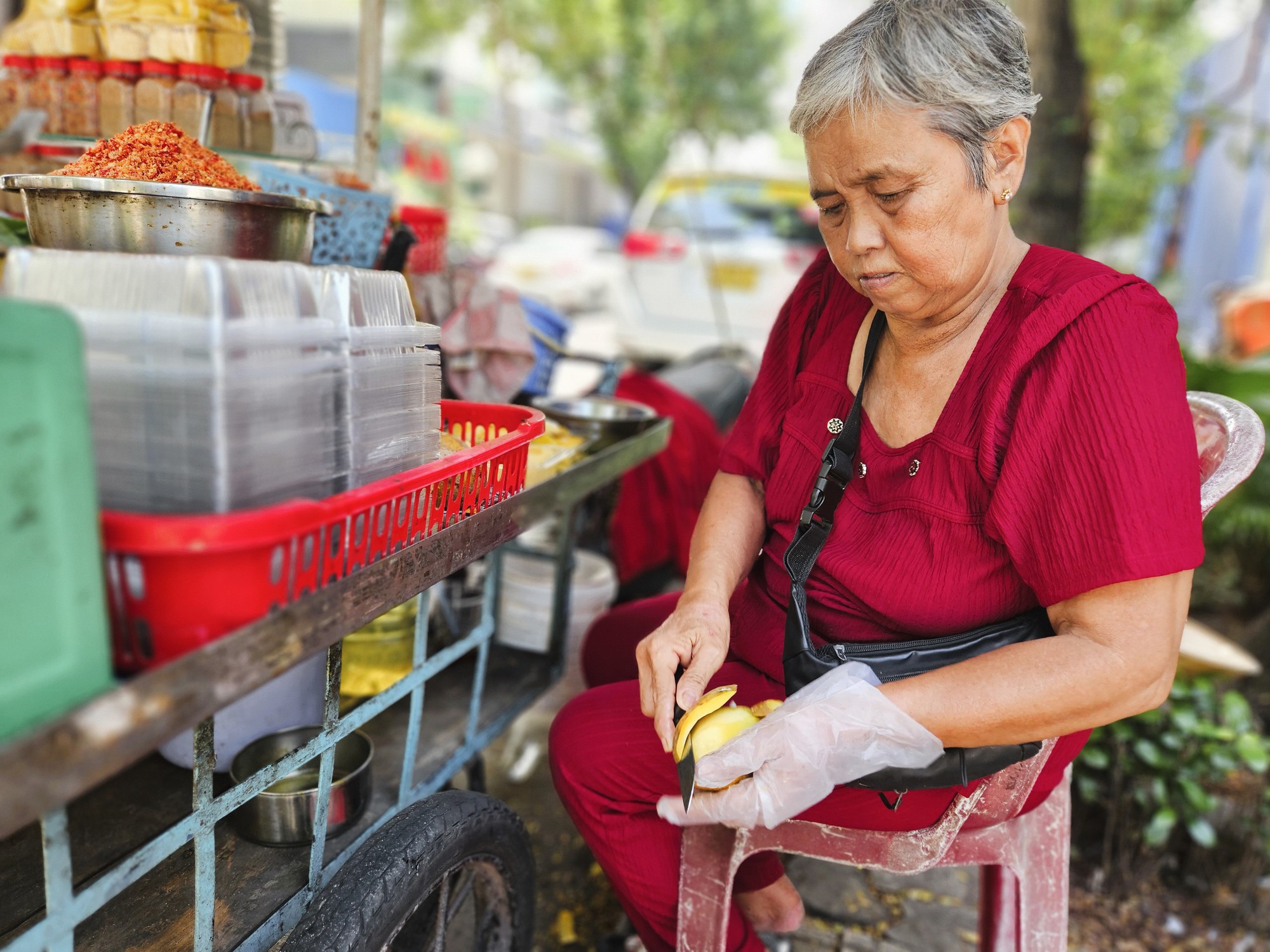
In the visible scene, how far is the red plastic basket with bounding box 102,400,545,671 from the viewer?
88 centimetres

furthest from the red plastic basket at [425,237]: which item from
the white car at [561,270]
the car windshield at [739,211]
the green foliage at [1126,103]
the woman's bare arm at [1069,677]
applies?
the white car at [561,270]

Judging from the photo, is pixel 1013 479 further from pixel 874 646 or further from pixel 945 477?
pixel 874 646

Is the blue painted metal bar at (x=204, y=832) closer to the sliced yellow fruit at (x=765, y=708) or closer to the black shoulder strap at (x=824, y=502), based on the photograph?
the sliced yellow fruit at (x=765, y=708)

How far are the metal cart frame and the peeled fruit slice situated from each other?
44 cm

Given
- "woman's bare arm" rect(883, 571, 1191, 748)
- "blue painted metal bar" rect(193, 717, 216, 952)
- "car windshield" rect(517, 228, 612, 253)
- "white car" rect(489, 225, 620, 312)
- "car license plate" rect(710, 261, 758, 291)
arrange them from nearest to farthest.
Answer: "blue painted metal bar" rect(193, 717, 216, 952) < "woman's bare arm" rect(883, 571, 1191, 748) < "car license plate" rect(710, 261, 758, 291) < "white car" rect(489, 225, 620, 312) < "car windshield" rect(517, 228, 612, 253)

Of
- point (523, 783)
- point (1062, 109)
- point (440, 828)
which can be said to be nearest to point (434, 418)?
point (440, 828)

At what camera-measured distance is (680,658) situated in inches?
61.3

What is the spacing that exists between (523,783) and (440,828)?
1.45m

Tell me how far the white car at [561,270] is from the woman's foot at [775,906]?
39.1 feet

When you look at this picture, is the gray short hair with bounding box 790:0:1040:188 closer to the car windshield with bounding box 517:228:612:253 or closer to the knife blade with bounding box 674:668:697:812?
the knife blade with bounding box 674:668:697:812

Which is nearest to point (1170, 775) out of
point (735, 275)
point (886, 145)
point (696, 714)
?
point (696, 714)

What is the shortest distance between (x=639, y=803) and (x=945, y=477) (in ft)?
2.56

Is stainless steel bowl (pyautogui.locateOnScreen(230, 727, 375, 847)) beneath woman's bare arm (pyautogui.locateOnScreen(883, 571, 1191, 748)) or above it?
beneath

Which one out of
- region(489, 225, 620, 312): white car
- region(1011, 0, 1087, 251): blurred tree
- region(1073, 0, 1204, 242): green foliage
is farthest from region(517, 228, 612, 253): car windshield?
region(1011, 0, 1087, 251): blurred tree
